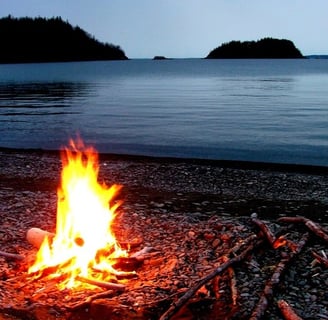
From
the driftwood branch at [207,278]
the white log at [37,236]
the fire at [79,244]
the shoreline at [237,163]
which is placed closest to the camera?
the driftwood branch at [207,278]

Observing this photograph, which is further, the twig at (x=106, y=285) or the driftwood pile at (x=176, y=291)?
the twig at (x=106, y=285)

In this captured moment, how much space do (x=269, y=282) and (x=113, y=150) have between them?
22.5 meters

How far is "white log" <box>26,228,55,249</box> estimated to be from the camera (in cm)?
1020

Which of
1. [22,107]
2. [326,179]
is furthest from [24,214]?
[22,107]

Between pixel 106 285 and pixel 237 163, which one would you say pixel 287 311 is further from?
pixel 237 163

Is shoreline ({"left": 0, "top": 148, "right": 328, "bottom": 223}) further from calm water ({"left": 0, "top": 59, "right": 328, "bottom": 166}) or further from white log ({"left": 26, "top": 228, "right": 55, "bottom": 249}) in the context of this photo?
white log ({"left": 26, "top": 228, "right": 55, "bottom": 249})

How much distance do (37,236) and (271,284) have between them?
5.19 metres

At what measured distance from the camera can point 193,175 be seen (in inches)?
800

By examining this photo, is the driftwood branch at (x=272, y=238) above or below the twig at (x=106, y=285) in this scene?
above

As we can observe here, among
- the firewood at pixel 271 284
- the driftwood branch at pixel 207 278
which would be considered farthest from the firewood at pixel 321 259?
the driftwood branch at pixel 207 278

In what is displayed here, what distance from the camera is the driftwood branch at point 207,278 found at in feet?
24.0

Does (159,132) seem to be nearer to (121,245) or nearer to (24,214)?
(24,214)

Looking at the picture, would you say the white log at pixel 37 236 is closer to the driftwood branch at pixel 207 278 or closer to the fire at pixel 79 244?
the fire at pixel 79 244

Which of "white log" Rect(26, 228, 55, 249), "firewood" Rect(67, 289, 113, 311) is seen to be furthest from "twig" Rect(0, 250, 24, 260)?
"firewood" Rect(67, 289, 113, 311)
